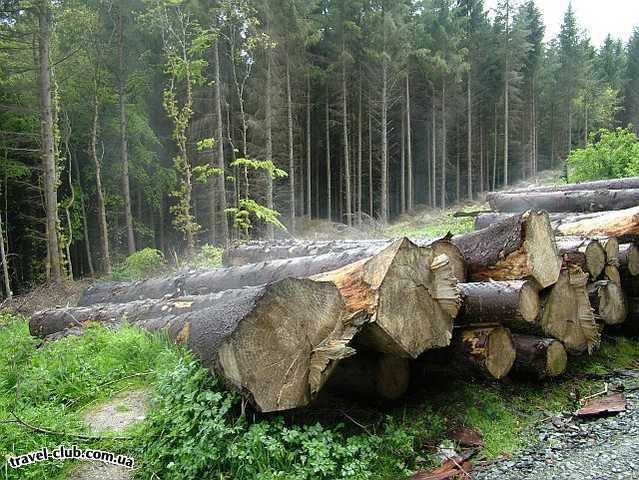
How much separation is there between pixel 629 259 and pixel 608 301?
0.64 m

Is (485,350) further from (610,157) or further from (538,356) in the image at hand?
(610,157)

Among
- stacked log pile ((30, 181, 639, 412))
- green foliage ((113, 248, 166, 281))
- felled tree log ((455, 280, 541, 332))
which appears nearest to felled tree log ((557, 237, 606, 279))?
stacked log pile ((30, 181, 639, 412))

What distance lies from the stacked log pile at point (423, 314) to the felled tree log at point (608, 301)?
1 cm

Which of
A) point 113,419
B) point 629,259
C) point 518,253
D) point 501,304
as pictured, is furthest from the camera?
point 629,259

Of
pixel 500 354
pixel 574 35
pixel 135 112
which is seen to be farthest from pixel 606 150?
pixel 574 35

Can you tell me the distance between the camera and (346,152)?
1038 inches

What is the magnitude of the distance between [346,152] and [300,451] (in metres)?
24.2

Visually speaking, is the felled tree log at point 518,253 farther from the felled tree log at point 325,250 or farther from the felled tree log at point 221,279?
the felled tree log at point 221,279

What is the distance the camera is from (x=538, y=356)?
4.11 metres

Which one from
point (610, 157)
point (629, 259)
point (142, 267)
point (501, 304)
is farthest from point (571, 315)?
point (142, 267)

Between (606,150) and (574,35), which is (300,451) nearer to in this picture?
(606,150)

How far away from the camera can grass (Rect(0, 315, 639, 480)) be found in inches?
118

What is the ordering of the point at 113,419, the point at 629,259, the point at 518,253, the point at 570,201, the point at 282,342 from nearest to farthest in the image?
the point at 282,342 → the point at 113,419 → the point at 518,253 → the point at 629,259 → the point at 570,201

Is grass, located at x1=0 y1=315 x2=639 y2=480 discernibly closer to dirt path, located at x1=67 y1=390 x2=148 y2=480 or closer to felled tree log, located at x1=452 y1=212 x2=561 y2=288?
dirt path, located at x1=67 y1=390 x2=148 y2=480
